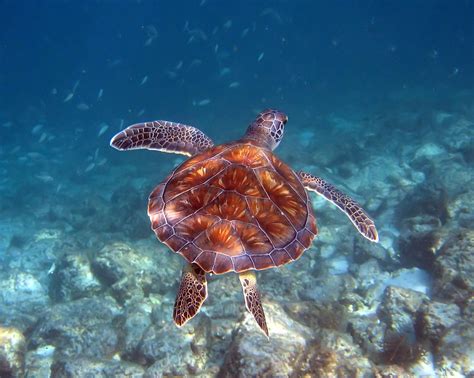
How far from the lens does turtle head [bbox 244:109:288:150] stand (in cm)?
440

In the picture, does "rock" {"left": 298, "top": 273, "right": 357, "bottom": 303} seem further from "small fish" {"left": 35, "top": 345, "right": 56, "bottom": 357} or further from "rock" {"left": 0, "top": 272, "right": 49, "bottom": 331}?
"rock" {"left": 0, "top": 272, "right": 49, "bottom": 331}

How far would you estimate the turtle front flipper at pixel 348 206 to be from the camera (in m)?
3.94

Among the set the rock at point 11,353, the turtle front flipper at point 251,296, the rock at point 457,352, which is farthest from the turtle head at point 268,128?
the rock at point 11,353

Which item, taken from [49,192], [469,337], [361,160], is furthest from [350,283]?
[49,192]

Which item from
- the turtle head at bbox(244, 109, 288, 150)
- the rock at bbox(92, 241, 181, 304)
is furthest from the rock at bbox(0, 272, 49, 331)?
the turtle head at bbox(244, 109, 288, 150)

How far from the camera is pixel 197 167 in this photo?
3.54m

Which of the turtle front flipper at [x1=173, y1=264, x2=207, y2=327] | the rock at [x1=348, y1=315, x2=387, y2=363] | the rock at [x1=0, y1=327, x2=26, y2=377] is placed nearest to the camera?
the turtle front flipper at [x1=173, y1=264, x2=207, y2=327]

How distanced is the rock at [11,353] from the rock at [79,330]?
55 centimetres

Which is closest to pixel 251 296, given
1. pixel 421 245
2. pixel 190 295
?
pixel 190 295

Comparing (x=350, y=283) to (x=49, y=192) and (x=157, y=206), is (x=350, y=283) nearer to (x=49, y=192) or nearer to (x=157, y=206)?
(x=157, y=206)

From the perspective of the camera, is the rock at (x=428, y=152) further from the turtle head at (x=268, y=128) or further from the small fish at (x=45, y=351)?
the small fish at (x=45, y=351)

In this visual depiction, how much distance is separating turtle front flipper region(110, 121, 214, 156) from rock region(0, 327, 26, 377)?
347 cm

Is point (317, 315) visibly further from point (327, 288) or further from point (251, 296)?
point (251, 296)

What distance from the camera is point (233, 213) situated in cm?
305
